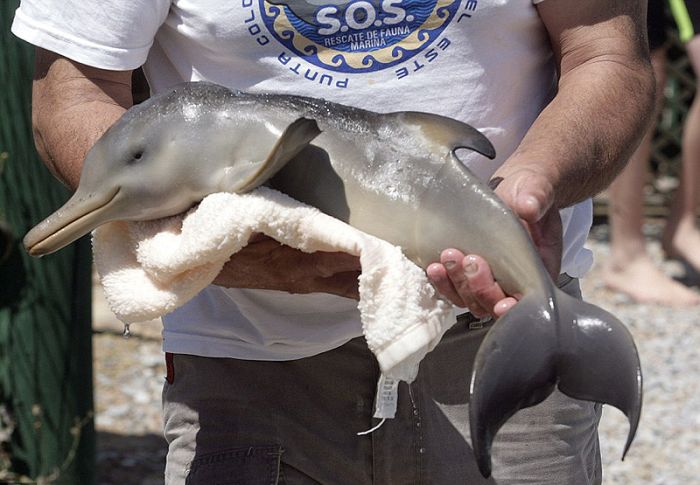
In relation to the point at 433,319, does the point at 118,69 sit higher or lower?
higher

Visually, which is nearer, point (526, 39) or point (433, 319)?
point (433, 319)

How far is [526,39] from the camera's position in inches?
80.7

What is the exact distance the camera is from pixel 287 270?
1789mm

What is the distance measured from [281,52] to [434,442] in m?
0.74

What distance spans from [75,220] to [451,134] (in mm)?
561

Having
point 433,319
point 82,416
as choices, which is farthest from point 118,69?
point 82,416

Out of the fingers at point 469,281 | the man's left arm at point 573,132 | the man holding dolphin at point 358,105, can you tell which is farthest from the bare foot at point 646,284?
the fingers at point 469,281

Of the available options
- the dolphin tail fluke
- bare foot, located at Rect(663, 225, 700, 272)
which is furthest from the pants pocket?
bare foot, located at Rect(663, 225, 700, 272)

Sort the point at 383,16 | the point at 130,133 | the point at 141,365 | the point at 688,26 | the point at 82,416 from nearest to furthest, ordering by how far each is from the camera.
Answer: the point at 130,133
the point at 383,16
the point at 82,416
the point at 141,365
the point at 688,26

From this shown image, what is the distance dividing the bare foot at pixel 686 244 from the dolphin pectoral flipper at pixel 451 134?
4.51m

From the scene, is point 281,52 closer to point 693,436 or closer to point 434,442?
point 434,442

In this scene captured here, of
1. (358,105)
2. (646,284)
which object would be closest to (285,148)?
(358,105)

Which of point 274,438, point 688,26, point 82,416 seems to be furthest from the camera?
point 688,26

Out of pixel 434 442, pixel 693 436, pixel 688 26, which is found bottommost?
pixel 693 436
